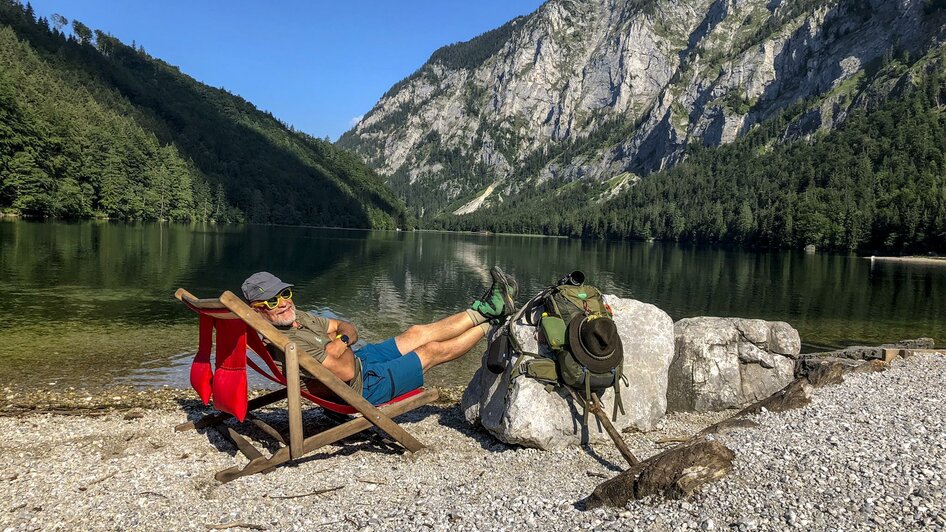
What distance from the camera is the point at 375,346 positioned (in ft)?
29.3

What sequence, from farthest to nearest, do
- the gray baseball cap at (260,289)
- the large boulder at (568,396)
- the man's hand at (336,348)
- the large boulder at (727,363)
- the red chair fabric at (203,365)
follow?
the large boulder at (727,363)
the large boulder at (568,396)
the red chair fabric at (203,365)
the man's hand at (336,348)
the gray baseball cap at (260,289)

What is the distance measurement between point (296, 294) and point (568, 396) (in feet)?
86.1

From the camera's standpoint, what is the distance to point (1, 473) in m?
6.86

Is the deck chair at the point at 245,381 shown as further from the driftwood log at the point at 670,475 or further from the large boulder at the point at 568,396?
the driftwood log at the point at 670,475

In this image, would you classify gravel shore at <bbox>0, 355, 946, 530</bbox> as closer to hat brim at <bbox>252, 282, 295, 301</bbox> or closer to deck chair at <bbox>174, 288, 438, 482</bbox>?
deck chair at <bbox>174, 288, 438, 482</bbox>

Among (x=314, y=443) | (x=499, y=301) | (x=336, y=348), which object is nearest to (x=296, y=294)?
(x=499, y=301)

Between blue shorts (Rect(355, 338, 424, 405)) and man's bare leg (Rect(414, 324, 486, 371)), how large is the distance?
0.15 meters

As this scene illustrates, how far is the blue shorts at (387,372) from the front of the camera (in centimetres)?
816

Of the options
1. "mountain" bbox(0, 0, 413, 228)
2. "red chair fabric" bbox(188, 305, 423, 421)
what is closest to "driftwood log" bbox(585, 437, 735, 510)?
"red chair fabric" bbox(188, 305, 423, 421)

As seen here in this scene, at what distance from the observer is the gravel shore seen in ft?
16.4

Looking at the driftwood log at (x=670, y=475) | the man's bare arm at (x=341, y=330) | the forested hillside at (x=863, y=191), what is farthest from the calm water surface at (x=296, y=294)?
the forested hillside at (x=863, y=191)

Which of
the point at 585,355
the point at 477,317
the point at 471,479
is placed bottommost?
the point at 471,479

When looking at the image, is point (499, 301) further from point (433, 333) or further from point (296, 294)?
point (296, 294)

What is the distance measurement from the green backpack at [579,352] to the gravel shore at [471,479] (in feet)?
3.49
